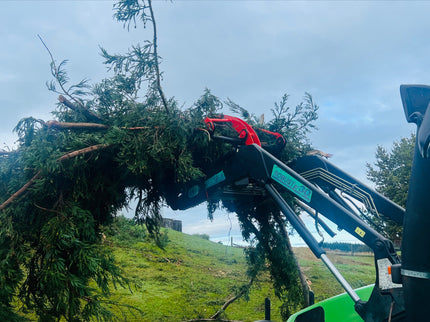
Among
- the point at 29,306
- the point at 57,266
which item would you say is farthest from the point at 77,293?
the point at 29,306

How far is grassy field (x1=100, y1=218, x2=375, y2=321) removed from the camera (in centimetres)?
751

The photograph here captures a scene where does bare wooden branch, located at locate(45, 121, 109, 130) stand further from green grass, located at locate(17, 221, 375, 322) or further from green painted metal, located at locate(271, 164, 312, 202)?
green grass, located at locate(17, 221, 375, 322)

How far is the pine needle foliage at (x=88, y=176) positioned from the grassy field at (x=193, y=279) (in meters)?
2.13

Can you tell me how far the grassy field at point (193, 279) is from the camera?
7.51 metres

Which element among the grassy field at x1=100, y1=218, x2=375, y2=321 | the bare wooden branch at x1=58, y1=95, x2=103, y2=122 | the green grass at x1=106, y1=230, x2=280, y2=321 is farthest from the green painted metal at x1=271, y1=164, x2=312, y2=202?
the grassy field at x1=100, y1=218, x2=375, y2=321

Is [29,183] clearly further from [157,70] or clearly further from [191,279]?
[191,279]

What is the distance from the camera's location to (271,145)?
489 centimetres

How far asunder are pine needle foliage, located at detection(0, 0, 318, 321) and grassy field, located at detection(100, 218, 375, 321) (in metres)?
2.13

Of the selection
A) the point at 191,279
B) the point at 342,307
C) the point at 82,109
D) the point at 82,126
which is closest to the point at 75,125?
the point at 82,126

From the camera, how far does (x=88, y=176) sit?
13.8ft

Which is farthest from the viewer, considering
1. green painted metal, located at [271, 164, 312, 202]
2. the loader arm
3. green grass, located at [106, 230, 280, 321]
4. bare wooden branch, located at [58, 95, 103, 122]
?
green grass, located at [106, 230, 280, 321]

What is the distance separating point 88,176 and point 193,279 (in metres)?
5.37

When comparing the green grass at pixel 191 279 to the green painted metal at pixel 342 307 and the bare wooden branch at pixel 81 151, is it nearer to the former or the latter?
the bare wooden branch at pixel 81 151

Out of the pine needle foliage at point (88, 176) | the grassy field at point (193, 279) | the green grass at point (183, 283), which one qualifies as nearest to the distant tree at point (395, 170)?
the grassy field at point (193, 279)
